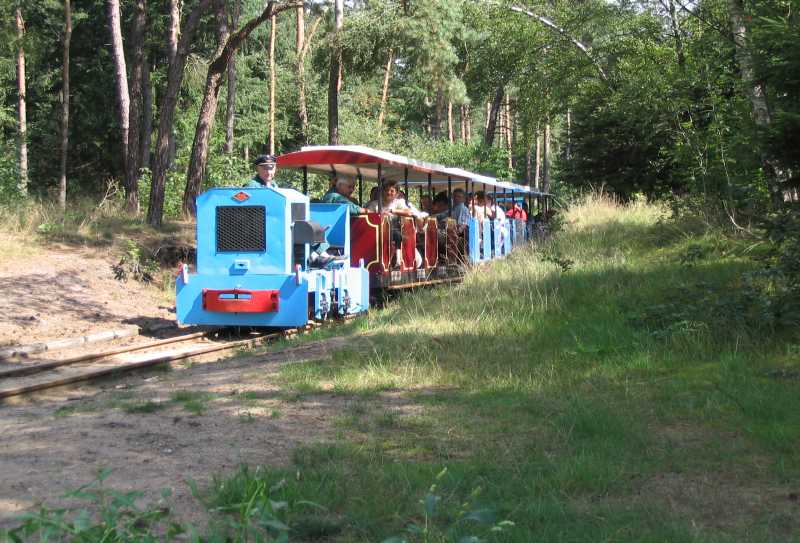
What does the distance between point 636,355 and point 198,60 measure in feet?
73.8

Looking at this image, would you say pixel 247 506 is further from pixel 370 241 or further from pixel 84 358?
pixel 370 241

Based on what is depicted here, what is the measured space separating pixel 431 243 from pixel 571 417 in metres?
10.7

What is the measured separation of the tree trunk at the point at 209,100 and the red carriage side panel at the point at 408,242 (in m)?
6.04

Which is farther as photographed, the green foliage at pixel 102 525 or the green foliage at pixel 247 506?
the green foliage at pixel 247 506

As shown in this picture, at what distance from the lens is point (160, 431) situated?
5.81 m

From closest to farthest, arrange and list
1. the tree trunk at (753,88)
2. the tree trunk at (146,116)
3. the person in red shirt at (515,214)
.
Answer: the tree trunk at (753,88)
the person in red shirt at (515,214)
the tree trunk at (146,116)

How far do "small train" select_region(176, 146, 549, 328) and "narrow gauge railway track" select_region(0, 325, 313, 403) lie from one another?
349 millimetres

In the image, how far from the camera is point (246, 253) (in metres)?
12.1

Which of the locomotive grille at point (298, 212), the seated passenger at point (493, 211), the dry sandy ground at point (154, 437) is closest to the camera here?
the dry sandy ground at point (154, 437)

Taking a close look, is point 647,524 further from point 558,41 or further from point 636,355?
point 558,41

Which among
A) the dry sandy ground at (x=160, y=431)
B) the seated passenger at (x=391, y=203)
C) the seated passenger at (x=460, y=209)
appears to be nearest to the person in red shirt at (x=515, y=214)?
the seated passenger at (x=460, y=209)

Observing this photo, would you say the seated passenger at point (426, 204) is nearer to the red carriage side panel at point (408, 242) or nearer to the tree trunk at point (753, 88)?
the red carriage side panel at point (408, 242)

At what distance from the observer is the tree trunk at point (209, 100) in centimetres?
1858

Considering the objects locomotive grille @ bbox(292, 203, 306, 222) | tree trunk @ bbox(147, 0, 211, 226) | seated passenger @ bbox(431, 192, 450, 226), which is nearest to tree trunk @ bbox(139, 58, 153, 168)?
tree trunk @ bbox(147, 0, 211, 226)
